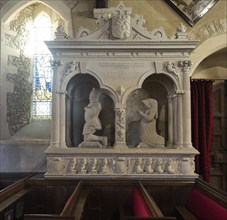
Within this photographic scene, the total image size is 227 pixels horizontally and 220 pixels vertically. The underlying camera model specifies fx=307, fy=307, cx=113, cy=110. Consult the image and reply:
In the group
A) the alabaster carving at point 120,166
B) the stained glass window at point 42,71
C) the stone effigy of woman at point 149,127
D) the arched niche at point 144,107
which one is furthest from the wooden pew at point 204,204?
the stained glass window at point 42,71

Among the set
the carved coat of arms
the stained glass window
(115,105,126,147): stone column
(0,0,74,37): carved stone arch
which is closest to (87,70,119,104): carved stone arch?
Result: (115,105,126,147): stone column

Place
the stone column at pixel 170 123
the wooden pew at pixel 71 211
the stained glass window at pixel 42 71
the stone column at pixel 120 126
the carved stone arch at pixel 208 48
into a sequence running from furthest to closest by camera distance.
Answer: the stained glass window at pixel 42 71 → the carved stone arch at pixel 208 48 → the stone column at pixel 170 123 → the stone column at pixel 120 126 → the wooden pew at pixel 71 211

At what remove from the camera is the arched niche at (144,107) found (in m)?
4.34

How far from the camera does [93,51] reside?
13.1 feet

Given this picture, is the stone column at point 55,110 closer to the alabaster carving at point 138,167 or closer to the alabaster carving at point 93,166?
the alabaster carving at point 93,166

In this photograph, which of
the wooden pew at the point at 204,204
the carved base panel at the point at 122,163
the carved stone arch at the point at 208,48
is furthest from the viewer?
the carved stone arch at the point at 208,48

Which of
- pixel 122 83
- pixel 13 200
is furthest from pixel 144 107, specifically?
pixel 13 200

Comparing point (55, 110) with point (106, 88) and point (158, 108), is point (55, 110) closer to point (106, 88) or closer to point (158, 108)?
point (106, 88)

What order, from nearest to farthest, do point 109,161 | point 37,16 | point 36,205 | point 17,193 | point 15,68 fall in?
point 17,193 → point 36,205 → point 109,161 → point 15,68 → point 37,16

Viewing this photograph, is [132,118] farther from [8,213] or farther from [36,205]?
[8,213]

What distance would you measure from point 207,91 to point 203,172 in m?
1.31

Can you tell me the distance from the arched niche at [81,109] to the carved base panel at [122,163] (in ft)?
1.60

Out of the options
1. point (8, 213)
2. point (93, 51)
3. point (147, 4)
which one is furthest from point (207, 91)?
point (8, 213)

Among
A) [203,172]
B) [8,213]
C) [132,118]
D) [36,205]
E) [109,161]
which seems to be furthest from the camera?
[203,172]
